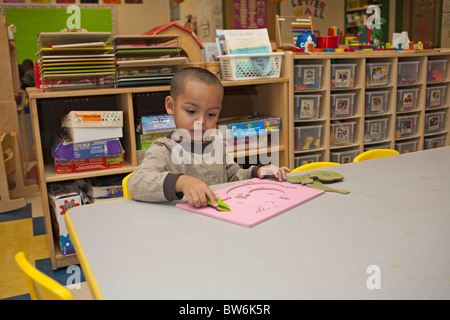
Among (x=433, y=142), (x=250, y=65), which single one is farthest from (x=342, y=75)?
(x=433, y=142)

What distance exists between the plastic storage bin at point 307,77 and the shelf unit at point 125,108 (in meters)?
0.13

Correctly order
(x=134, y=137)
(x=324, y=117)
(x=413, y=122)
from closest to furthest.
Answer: (x=134, y=137) → (x=324, y=117) → (x=413, y=122)

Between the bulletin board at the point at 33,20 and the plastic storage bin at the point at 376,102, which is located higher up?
the bulletin board at the point at 33,20

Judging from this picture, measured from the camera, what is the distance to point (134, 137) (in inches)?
82.8

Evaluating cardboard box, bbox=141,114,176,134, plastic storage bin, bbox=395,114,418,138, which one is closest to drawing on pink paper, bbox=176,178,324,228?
cardboard box, bbox=141,114,176,134

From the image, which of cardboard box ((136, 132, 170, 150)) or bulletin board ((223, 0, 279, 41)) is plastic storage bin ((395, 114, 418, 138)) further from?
bulletin board ((223, 0, 279, 41))

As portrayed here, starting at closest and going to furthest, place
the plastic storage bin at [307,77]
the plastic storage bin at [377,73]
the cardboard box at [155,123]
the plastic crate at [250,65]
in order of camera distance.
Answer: the cardboard box at [155,123], the plastic crate at [250,65], the plastic storage bin at [307,77], the plastic storage bin at [377,73]

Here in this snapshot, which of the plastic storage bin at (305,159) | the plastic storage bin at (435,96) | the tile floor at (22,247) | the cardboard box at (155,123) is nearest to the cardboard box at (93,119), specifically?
the cardboard box at (155,123)

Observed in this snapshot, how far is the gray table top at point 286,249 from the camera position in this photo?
0.60 m

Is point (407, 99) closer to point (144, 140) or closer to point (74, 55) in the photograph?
point (144, 140)

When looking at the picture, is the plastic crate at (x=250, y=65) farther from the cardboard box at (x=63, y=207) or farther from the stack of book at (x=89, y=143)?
the cardboard box at (x=63, y=207)
